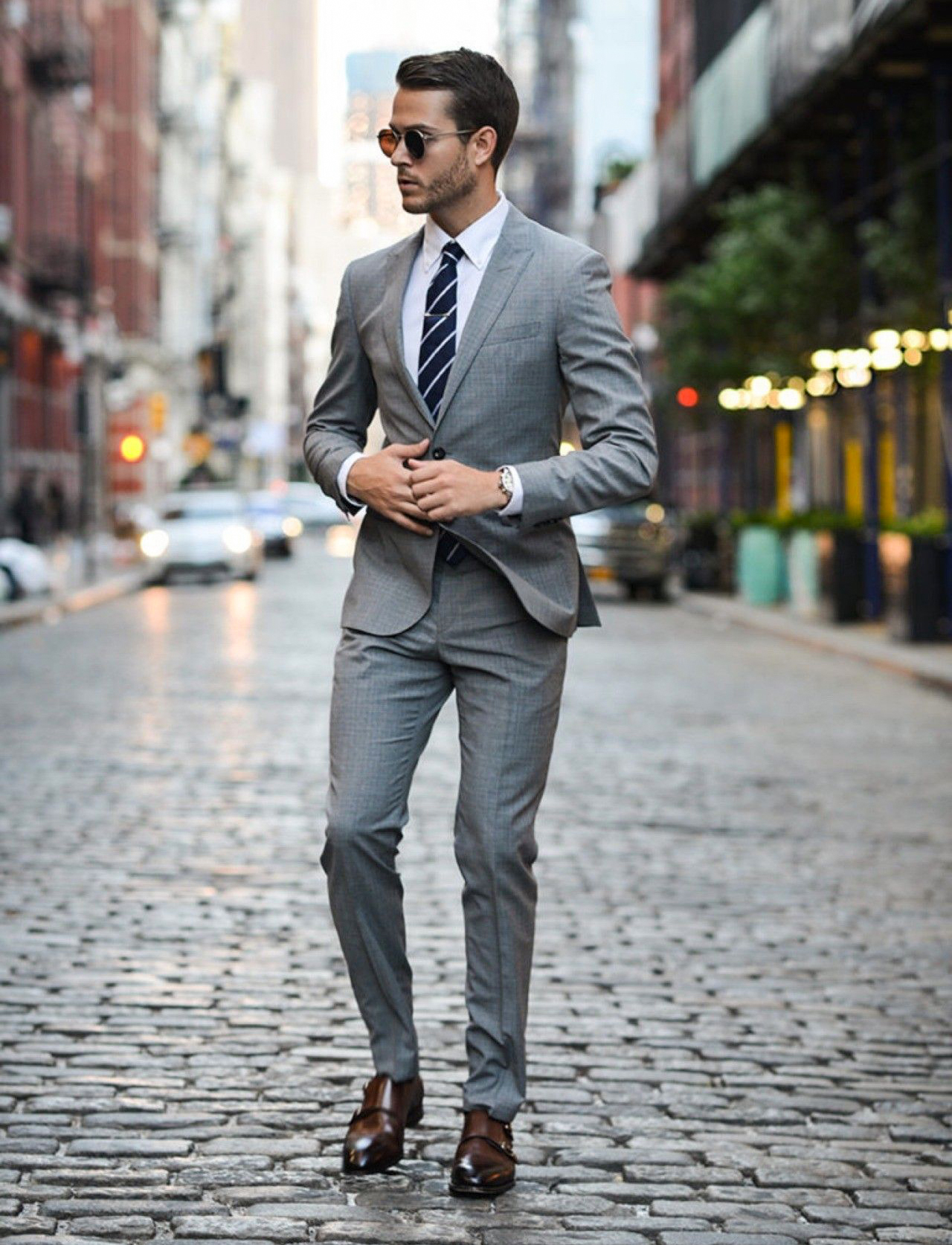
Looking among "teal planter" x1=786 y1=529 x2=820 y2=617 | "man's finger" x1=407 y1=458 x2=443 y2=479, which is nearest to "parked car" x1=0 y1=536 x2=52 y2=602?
"teal planter" x1=786 y1=529 x2=820 y2=617

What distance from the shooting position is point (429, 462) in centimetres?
448

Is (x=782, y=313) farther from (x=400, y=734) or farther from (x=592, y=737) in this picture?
(x=400, y=734)

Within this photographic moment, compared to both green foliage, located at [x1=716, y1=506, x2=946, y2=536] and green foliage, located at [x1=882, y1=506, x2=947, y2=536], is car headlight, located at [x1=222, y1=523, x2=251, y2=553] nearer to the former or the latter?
green foliage, located at [x1=716, y1=506, x2=946, y2=536]

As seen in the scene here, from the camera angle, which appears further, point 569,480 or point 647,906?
point 647,906

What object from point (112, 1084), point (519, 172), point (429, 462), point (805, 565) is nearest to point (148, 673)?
point (805, 565)

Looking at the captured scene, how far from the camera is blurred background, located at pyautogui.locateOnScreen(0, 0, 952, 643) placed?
2327 centimetres

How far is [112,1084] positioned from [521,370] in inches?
81.3

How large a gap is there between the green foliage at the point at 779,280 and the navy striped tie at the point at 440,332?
23.7m

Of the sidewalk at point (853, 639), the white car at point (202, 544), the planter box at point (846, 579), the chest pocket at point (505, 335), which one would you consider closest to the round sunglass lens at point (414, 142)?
the chest pocket at point (505, 335)

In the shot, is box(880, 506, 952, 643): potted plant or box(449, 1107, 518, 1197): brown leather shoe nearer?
box(449, 1107, 518, 1197): brown leather shoe

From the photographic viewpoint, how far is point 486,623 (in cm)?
466

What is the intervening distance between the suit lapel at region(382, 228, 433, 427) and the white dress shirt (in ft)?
0.07

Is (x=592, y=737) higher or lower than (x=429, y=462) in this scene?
lower

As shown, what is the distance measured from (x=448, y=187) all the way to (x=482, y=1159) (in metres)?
1.86
